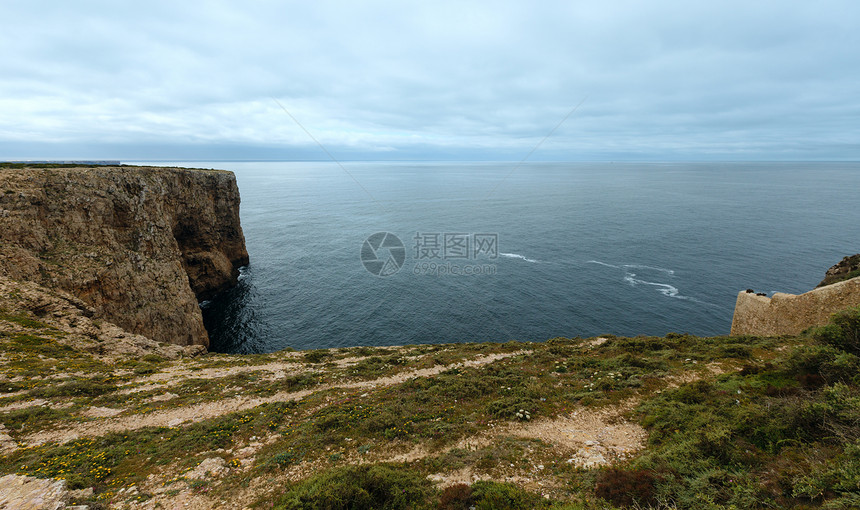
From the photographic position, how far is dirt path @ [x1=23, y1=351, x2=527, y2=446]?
16.4m

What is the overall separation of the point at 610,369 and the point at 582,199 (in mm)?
144073

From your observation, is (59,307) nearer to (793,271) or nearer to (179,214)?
(179,214)

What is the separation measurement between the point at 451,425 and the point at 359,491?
22.4 ft

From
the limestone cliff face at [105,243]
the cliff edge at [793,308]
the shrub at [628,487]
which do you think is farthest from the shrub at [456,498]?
the limestone cliff face at [105,243]

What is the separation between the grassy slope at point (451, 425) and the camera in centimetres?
1116

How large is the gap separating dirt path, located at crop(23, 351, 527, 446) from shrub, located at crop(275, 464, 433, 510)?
10.2 metres

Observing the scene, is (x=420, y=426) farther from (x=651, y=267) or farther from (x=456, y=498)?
(x=651, y=267)

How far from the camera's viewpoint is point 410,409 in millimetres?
19188

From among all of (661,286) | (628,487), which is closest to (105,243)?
(628,487)

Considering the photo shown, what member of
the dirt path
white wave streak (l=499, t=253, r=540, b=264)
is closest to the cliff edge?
the dirt path

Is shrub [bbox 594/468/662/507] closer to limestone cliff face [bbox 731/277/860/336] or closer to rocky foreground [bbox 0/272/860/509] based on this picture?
rocky foreground [bbox 0/272/860/509]

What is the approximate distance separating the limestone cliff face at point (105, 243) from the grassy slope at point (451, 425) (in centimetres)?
705

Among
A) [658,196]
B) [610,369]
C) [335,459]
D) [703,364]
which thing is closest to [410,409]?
[335,459]

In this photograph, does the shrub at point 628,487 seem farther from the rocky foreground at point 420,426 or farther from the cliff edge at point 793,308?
the cliff edge at point 793,308
